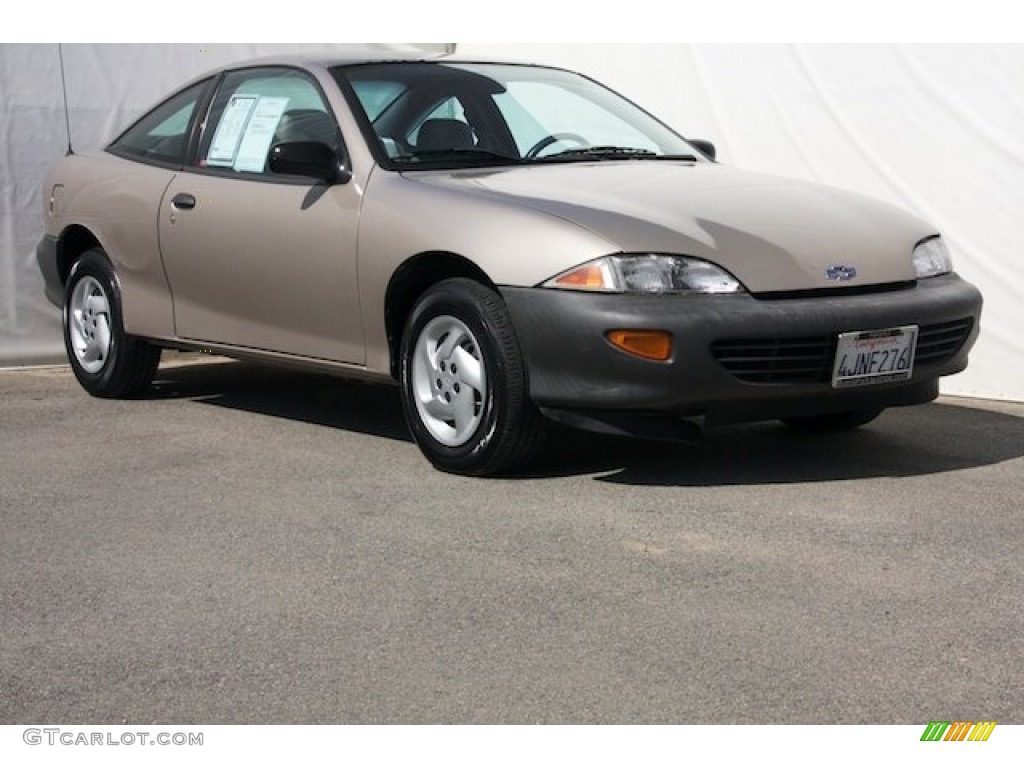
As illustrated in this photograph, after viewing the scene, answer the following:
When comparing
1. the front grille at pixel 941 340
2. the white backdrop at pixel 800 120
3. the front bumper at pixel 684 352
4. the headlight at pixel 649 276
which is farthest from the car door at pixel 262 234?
the white backdrop at pixel 800 120

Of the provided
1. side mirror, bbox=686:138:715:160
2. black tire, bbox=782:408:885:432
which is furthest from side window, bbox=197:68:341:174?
black tire, bbox=782:408:885:432

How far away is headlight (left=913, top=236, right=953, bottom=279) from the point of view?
6461 mm

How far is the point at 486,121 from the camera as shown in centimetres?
712

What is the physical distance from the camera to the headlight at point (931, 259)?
646 centimetres

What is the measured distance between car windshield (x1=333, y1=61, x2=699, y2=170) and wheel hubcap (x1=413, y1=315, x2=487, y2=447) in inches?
30.4

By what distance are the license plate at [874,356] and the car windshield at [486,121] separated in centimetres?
155

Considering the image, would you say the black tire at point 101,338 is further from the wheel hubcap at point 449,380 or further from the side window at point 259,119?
the wheel hubcap at point 449,380

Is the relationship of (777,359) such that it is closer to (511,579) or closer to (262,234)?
(511,579)

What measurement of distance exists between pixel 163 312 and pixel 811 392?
10.2 feet

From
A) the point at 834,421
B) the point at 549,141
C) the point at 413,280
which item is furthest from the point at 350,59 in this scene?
the point at 834,421

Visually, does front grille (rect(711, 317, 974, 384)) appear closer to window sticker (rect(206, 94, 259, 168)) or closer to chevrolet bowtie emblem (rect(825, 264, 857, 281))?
chevrolet bowtie emblem (rect(825, 264, 857, 281))

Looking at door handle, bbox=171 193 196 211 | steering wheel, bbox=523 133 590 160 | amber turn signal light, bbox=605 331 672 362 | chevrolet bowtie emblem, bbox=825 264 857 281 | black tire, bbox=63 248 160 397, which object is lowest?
black tire, bbox=63 248 160 397

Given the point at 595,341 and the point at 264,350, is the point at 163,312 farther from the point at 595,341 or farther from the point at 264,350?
the point at 595,341

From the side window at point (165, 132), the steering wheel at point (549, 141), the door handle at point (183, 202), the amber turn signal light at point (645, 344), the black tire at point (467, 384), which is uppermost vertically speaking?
the steering wheel at point (549, 141)
